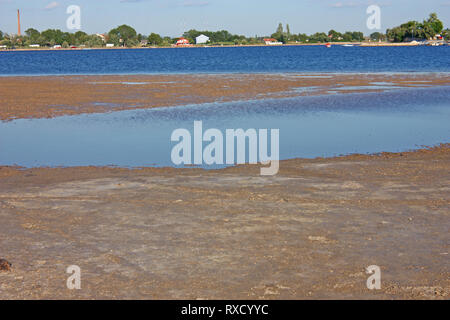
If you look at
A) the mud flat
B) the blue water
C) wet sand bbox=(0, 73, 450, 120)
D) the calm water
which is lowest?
the mud flat

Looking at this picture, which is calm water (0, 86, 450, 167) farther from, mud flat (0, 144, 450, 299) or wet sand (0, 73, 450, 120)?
mud flat (0, 144, 450, 299)

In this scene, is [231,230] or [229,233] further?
[231,230]

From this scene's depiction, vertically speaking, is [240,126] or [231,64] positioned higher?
[231,64]

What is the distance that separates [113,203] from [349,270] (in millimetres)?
4958

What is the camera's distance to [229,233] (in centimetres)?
902

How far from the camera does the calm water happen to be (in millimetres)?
16781

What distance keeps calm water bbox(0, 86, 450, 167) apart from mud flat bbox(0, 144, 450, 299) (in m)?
3.03

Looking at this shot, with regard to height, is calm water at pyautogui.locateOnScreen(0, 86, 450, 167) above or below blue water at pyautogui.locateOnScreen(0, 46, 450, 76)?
below

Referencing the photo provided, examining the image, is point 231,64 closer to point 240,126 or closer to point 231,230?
point 240,126

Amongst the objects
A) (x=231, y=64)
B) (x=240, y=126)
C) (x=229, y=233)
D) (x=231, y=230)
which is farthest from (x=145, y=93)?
(x=231, y=64)

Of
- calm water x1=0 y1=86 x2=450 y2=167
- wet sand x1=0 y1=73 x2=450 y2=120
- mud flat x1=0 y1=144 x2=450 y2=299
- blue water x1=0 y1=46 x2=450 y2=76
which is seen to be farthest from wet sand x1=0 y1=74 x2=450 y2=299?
blue water x1=0 y1=46 x2=450 y2=76

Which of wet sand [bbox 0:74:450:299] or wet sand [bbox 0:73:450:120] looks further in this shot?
wet sand [bbox 0:73:450:120]

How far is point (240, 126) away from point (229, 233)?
41.7 feet
